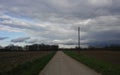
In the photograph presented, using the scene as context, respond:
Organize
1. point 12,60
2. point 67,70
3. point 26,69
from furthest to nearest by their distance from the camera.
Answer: point 12,60 → point 26,69 → point 67,70

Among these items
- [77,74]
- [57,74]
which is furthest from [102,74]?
[57,74]

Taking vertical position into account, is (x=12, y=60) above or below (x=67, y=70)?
below

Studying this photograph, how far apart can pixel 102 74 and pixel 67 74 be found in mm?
2767

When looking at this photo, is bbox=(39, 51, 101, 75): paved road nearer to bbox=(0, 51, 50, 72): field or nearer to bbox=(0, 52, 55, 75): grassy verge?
bbox=(0, 52, 55, 75): grassy verge

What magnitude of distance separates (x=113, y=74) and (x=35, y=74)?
565cm

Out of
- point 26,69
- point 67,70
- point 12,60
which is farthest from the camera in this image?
point 12,60

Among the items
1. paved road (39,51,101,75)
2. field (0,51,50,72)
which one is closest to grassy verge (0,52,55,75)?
paved road (39,51,101,75)

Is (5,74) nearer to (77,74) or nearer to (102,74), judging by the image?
(77,74)

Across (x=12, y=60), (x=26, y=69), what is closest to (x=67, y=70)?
(x=26, y=69)

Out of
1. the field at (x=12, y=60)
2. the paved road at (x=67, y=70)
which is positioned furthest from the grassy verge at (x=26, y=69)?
the field at (x=12, y=60)

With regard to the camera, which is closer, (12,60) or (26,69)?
(26,69)

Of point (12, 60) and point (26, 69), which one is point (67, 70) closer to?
point (26, 69)

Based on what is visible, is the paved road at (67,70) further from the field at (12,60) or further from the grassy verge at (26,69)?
the field at (12,60)

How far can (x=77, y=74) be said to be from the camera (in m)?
16.0
